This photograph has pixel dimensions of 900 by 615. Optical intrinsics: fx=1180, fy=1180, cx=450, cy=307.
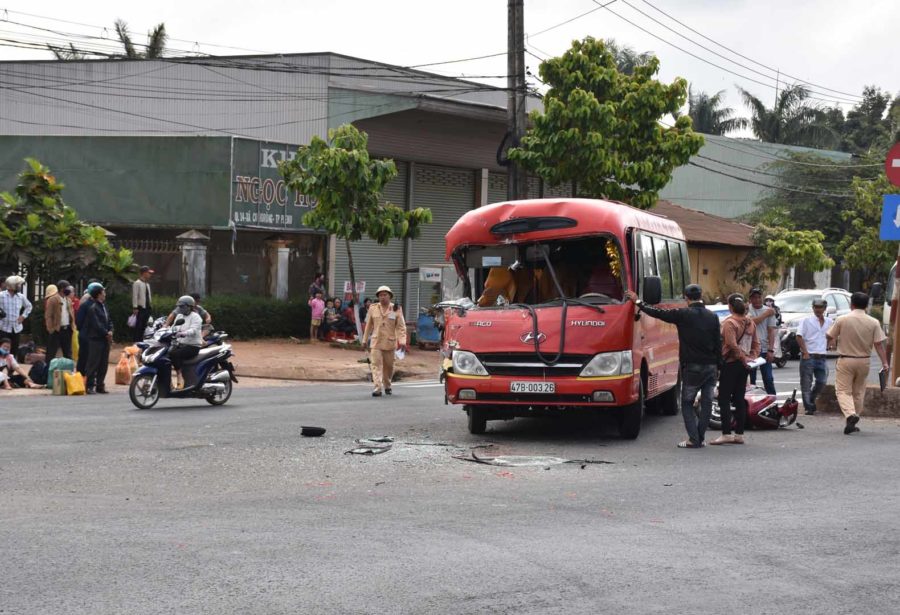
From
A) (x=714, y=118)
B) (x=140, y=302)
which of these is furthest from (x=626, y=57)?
(x=140, y=302)

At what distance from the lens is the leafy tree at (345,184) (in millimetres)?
28328

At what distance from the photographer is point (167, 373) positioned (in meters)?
16.8

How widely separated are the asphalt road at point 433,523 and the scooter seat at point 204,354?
7.73 feet

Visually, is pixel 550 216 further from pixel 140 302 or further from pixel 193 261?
pixel 193 261

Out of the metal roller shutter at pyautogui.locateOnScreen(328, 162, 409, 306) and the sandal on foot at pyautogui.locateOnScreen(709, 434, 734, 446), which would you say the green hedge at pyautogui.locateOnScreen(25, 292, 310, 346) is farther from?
the sandal on foot at pyautogui.locateOnScreen(709, 434, 734, 446)

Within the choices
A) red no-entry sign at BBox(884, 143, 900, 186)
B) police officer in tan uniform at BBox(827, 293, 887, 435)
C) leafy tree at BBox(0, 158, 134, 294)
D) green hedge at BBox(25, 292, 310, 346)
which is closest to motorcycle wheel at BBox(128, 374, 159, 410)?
police officer in tan uniform at BBox(827, 293, 887, 435)

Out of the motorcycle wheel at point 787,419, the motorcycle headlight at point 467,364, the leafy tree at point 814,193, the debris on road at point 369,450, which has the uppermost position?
the leafy tree at point 814,193

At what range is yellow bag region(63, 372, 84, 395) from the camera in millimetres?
19094

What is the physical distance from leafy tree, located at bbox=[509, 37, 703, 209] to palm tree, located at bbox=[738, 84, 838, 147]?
134 feet

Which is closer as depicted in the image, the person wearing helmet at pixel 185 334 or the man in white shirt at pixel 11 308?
the person wearing helmet at pixel 185 334

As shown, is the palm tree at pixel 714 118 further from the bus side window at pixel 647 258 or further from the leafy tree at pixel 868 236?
the bus side window at pixel 647 258

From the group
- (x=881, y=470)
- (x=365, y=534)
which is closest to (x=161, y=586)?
(x=365, y=534)

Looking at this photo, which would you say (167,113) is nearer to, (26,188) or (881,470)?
(26,188)

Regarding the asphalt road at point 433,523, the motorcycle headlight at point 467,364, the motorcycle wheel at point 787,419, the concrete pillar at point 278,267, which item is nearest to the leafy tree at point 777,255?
the concrete pillar at point 278,267
